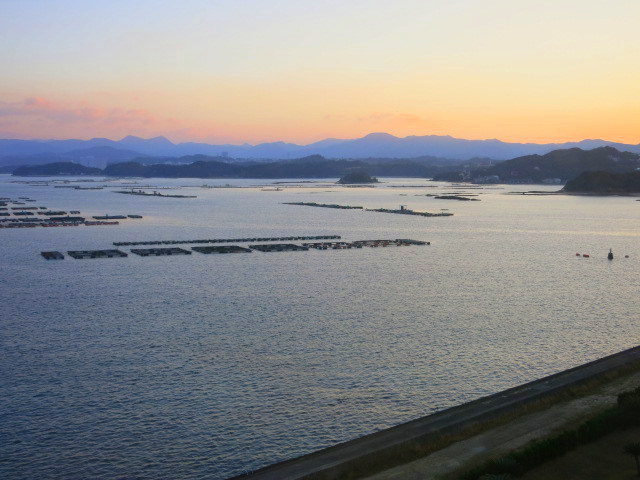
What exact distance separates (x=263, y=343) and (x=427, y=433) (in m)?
6.57

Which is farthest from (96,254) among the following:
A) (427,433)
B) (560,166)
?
(560,166)

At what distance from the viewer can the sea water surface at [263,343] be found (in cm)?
1169

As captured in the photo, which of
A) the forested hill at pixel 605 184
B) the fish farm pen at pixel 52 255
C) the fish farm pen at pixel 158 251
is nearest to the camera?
the fish farm pen at pixel 52 255

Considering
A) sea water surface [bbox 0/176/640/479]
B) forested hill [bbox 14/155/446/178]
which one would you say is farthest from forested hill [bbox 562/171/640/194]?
forested hill [bbox 14/155/446/178]

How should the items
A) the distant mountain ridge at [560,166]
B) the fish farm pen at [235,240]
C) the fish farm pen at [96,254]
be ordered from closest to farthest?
the fish farm pen at [96,254] < the fish farm pen at [235,240] < the distant mountain ridge at [560,166]

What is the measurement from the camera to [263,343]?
17016 millimetres

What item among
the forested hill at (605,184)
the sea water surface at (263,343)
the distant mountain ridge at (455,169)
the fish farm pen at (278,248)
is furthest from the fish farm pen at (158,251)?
the distant mountain ridge at (455,169)

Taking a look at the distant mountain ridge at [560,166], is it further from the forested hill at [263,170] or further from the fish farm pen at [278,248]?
the fish farm pen at [278,248]

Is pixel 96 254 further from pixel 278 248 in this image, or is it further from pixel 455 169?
pixel 455 169

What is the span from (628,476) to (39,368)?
40.3 ft

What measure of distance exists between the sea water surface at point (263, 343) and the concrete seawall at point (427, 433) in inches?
19.9

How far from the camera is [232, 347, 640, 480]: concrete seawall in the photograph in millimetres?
10281

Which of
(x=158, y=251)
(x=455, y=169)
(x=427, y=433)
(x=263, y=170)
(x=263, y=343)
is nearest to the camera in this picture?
(x=427, y=433)

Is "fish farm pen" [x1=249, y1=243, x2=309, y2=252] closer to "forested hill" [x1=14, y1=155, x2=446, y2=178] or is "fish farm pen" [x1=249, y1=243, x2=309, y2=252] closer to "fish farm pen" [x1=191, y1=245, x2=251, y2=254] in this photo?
"fish farm pen" [x1=191, y1=245, x2=251, y2=254]
